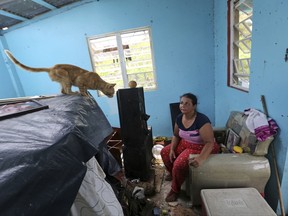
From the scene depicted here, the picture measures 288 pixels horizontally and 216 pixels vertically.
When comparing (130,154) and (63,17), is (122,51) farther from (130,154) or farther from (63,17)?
(130,154)

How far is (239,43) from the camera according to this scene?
2029 millimetres

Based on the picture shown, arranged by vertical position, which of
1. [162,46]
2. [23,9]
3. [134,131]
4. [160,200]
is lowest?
[160,200]

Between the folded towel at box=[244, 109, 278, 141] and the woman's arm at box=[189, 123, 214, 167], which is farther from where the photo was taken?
the woman's arm at box=[189, 123, 214, 167]

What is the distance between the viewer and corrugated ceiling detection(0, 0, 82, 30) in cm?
231

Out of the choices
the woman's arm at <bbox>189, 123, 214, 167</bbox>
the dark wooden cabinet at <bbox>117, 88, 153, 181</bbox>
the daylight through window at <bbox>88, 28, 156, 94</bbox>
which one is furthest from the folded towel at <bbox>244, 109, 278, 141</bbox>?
the daylight through window at <bbox>88, 28, 156, 94</bbox>

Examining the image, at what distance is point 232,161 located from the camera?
1344mm

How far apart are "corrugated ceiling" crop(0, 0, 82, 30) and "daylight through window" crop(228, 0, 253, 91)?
2531 millimetres

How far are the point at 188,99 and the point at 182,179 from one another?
0.83 m

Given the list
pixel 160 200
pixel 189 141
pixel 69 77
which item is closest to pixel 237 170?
pixel 189 141

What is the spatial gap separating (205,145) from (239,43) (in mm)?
1448

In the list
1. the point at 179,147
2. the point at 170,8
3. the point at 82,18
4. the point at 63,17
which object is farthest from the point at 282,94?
the point at 63,17

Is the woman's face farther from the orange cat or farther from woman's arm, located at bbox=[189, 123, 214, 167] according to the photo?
the orange cat

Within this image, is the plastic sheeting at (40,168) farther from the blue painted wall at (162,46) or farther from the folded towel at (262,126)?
the blue painted wall at (162,46)

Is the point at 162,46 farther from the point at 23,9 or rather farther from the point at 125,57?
the point at 23,9
